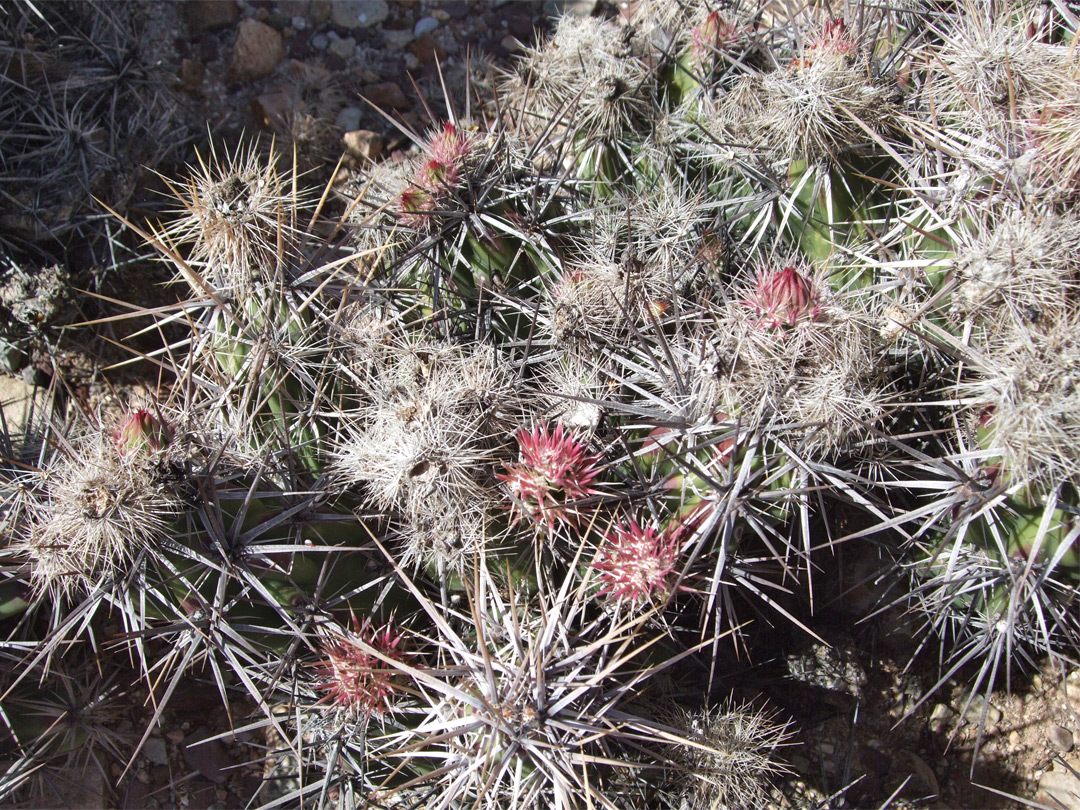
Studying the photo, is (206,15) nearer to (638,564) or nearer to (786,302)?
(786,302)

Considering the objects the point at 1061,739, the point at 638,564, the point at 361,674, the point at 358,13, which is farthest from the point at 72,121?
the point at 1061,739

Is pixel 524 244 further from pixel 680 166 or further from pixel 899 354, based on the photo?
pixel 899 354

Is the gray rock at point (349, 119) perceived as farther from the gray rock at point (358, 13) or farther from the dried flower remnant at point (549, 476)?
the dried flower remnant at point (549, 476)

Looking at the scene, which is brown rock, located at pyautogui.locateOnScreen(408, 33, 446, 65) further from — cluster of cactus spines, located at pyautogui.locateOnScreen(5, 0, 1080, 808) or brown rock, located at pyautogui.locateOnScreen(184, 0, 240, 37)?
cluster of cactus spines, located at pyautogui.locateOnScreen(5, 0, 1080, 808)

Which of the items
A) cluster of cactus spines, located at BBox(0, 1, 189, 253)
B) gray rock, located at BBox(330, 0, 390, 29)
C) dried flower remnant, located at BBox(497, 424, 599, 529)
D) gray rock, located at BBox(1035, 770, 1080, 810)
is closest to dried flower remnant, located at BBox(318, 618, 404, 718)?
dried flower remnant, located at BBox(497, 424, 599, 529)

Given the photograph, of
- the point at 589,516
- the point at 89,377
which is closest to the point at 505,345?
the point at 589,516

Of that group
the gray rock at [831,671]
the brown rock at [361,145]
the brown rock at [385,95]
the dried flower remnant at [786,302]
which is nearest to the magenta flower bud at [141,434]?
the dried flower remnant at [786,302]

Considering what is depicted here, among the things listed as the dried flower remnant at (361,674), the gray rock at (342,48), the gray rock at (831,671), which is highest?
the gray rock at (342,48)
